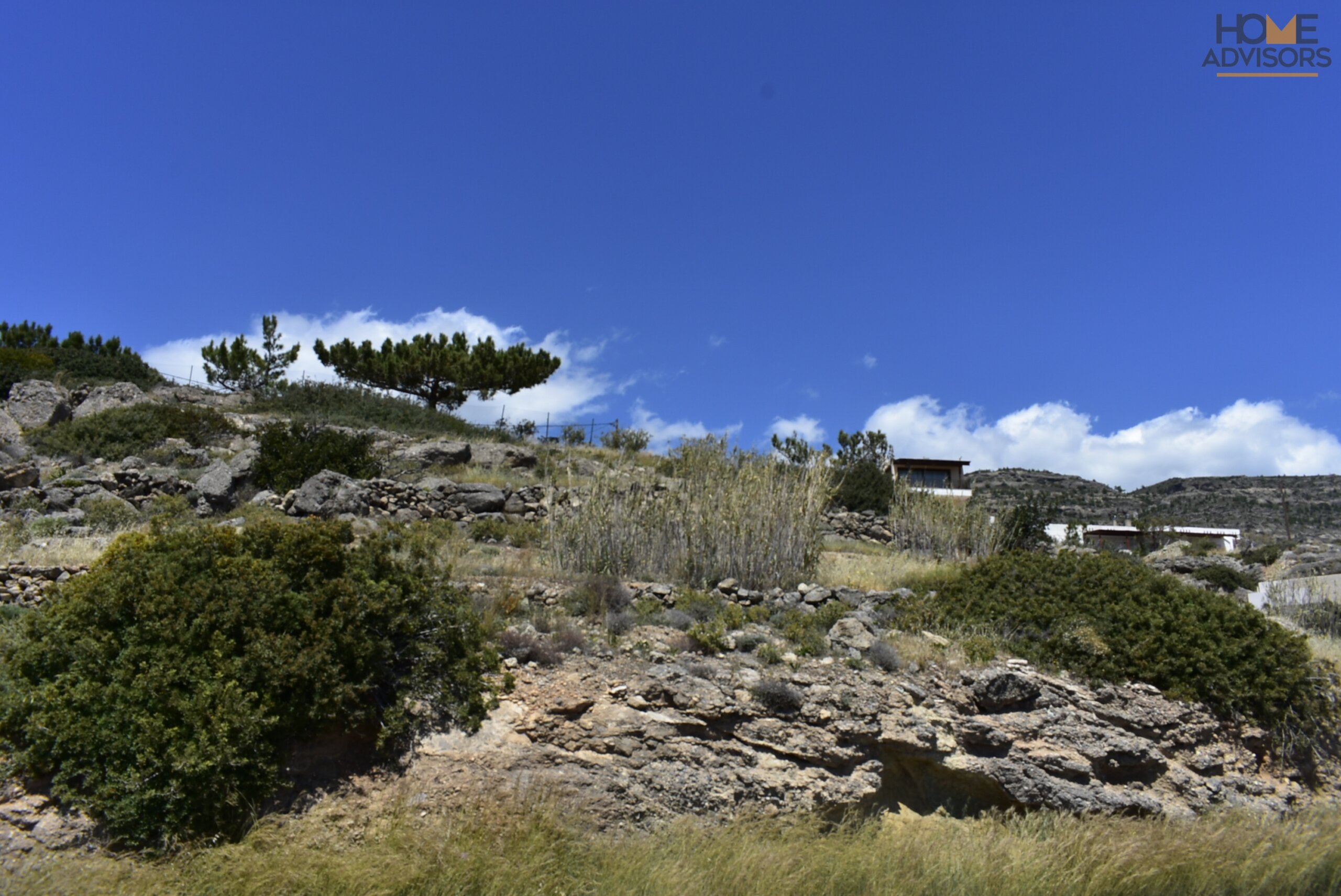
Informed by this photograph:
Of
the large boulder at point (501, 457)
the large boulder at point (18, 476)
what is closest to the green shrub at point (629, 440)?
the large boulder at point (501, 457)

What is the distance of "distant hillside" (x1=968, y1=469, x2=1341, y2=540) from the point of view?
147ft

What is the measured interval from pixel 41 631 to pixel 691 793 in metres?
4.48

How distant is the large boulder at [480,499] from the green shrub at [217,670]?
35.0ft

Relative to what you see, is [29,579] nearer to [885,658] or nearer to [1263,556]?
[885,658]

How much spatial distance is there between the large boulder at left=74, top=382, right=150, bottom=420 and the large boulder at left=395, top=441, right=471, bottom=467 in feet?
27.2

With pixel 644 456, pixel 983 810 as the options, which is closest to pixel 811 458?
pixel 983 810

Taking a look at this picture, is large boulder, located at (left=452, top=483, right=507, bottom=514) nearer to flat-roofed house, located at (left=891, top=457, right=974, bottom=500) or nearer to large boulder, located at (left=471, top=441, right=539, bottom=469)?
large boulder, located at (left=471, top=441, right=539, bottom=469)

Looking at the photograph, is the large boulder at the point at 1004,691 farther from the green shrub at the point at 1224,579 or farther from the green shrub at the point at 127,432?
the green shrub at the point at 127,432

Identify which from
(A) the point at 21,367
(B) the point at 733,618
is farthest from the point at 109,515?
(A) the point at 21,367

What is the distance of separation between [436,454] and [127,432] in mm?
7172

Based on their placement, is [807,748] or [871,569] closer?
[807,748]

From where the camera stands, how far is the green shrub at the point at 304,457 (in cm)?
1725

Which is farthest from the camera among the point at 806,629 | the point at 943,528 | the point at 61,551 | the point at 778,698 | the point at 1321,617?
the point at 943,528

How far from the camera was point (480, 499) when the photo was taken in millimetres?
Answer: 17500
